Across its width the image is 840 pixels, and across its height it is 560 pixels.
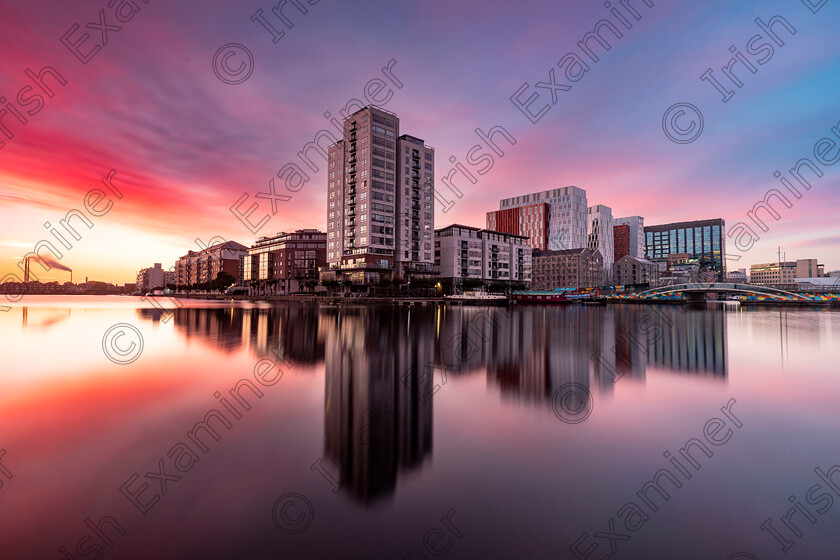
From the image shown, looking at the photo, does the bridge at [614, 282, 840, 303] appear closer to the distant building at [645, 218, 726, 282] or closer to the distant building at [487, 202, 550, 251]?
the distant building at [487, 202, 550, 251]

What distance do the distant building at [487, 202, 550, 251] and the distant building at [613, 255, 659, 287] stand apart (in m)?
36.8

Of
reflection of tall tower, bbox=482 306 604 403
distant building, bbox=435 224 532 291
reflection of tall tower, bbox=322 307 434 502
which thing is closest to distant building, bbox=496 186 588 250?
distant building, bbox=435 224 532 291

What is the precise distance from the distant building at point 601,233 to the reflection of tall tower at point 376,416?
157166mm

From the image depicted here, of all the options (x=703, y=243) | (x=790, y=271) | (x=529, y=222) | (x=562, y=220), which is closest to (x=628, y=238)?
(x=703, y=243)

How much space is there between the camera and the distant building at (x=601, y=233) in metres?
156

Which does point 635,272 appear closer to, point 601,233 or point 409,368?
point 601,233

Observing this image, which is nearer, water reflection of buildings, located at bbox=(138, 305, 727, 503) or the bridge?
water reflection of buildings, located at bbox=(138, 305, 727, 503)

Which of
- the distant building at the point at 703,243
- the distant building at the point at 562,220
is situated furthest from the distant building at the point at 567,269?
Answer: the distant building at the point at 703,243

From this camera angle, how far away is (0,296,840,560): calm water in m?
4.12

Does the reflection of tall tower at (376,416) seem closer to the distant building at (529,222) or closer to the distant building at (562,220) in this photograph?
the distant building at (529,222)

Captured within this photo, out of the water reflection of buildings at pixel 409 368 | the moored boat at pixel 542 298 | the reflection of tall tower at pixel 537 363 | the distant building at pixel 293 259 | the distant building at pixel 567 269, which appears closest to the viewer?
the water reflection of buildings at pixel 409 368

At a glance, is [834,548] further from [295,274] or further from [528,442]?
[295,274]

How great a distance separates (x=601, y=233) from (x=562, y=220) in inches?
974

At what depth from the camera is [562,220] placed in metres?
146
